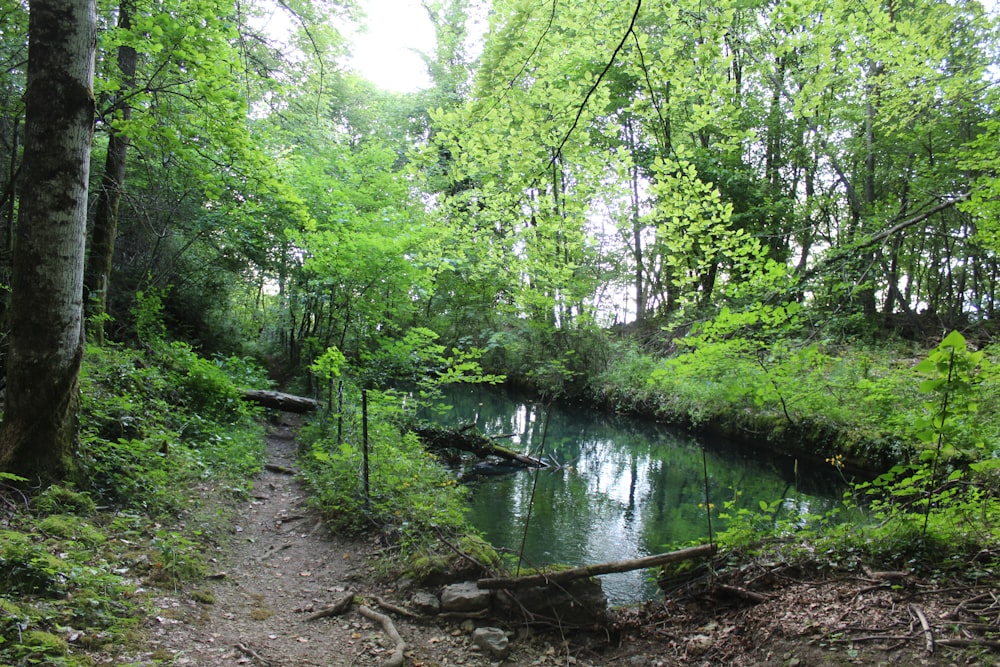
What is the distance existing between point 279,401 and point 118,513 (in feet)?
21.8

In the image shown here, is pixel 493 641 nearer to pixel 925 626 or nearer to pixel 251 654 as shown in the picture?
pixel 251 654

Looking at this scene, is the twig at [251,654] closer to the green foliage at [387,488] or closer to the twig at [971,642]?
the green foliage at [387,488]

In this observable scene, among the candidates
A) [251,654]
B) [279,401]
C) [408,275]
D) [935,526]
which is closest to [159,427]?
[408,275]

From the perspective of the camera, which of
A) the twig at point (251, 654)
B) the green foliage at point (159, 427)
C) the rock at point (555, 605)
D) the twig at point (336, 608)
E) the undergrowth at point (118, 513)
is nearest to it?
the undergrowth at point (118, 513)

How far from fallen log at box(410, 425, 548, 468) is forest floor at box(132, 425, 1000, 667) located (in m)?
5.09

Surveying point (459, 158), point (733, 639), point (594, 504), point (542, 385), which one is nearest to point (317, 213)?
point (459, 158)

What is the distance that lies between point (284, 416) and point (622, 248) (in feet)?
45.9

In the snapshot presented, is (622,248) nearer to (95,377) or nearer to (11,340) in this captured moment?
(95,377)

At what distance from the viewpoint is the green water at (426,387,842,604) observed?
668 cm

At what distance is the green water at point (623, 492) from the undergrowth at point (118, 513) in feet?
9.22

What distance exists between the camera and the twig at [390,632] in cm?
351

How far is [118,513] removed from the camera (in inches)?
160

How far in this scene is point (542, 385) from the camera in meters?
18.1

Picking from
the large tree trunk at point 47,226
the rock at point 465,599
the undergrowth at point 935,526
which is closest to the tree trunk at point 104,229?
the large tree trunk at point 47,226
